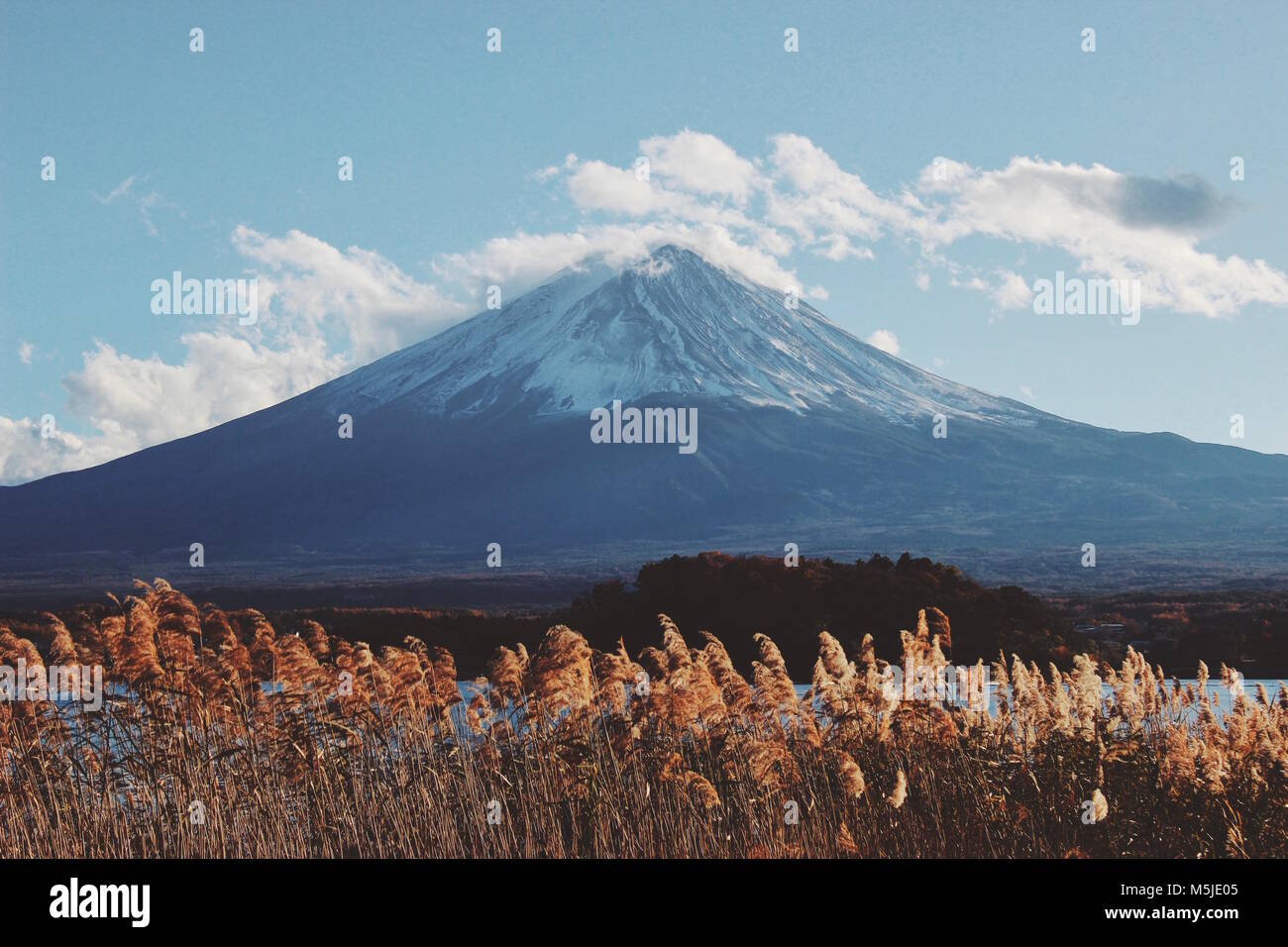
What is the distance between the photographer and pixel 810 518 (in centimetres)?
17450

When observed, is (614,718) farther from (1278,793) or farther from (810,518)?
(810,518)

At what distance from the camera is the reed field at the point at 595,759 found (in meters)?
9.94

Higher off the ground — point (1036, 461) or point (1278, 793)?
point (1036, 461)

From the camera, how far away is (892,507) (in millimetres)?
177375

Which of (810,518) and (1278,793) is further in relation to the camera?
(810,518)

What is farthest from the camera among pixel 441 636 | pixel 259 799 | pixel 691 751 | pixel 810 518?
pixel 810 518

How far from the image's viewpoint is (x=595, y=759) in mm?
10883

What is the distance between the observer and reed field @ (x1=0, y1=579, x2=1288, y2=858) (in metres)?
9.94

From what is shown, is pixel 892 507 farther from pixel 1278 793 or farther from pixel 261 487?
pixel 1278 793
